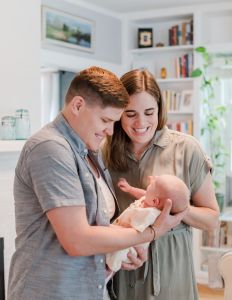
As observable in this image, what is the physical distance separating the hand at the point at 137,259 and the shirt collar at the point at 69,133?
0.43 m

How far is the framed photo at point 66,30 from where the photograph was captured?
461 centimetres

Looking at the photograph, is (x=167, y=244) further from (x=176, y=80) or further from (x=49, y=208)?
(x=176, y=80)

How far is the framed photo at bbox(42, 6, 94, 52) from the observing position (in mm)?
4609

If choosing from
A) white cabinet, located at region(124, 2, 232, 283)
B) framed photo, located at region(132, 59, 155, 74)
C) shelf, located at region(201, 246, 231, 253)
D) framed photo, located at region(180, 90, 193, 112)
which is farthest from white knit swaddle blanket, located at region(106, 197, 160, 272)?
framed photo, located at region(132, 59, 155, 74)

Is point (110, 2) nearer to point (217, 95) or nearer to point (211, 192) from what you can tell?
point (217, 95)

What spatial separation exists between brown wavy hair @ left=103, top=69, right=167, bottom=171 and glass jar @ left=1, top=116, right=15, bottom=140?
113 centimetres

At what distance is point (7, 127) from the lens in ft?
9.98

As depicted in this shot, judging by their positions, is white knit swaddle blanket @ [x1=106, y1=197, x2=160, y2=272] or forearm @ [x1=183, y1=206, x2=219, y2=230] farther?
forearm @ [x1=183, y1=206, x2=219, y2=230]

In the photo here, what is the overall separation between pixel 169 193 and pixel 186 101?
381 cm

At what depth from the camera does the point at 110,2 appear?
5020 millimetres


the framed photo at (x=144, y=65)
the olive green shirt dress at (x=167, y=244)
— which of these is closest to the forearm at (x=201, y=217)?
the olive green shirt dress at (x=167, y=244)

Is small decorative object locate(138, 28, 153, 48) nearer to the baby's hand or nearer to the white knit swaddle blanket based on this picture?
the baby's hand

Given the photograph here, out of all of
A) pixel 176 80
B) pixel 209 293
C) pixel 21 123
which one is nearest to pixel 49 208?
pixel 21 123

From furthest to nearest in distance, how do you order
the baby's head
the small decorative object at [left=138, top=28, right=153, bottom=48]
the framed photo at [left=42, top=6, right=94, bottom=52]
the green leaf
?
the small decorative object at [left=138, top=28, right=153, bottom=48], the green leaf, the framed photo at [left=42, top=6, right=94, bottom=52], the baby's head
